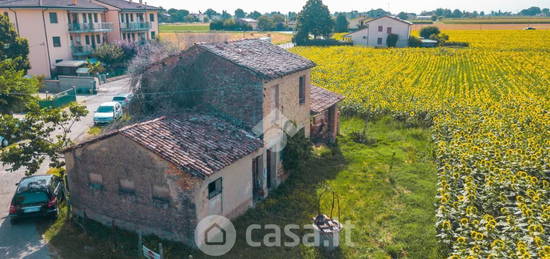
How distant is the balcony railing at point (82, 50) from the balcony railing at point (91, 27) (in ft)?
6.59

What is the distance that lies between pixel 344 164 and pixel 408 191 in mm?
3839

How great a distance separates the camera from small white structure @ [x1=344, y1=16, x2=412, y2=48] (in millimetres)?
81000

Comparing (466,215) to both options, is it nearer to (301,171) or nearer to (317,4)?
(301,171)

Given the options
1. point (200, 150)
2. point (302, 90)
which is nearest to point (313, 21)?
point (302, 90)

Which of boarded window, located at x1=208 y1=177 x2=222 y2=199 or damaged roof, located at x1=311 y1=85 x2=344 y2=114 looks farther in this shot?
damaged roof, located at x1=311 y1=85 x2=344 y2=114

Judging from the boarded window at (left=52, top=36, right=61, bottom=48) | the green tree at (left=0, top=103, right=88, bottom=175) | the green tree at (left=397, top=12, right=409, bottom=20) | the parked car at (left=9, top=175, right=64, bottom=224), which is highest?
the green tree at (left=397, top=12, right=409, bottom=20)

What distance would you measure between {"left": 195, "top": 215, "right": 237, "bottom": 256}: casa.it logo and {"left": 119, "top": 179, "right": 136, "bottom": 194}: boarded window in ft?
8.27

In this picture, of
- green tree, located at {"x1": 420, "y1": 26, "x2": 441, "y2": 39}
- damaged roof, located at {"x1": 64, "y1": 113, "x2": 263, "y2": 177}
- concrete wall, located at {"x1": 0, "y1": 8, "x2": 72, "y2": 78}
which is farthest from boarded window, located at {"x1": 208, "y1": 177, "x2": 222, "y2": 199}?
green tree, located at {"x1": 420, "y1": 26, "x2": 441, "y2": 39}

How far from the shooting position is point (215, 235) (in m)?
13.6

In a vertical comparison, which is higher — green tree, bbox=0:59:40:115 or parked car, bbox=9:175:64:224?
green tree, bbox=0:59:40:115

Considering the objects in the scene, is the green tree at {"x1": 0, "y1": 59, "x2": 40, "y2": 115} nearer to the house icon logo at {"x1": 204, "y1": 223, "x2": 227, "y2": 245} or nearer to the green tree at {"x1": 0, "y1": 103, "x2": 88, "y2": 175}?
the green tree at {"x1": 0, "y1": 103, "x2": 88, "y2": 175}

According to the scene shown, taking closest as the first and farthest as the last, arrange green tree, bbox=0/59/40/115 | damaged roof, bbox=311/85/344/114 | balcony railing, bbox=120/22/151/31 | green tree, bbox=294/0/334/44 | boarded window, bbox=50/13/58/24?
1. green tree, bbox=0/59/40/115
2. damaged roof, bbox=311/85/344/114
3. boarded window, bbox=50/13/58/24
4. balcony railing, bbox=120/22/151/31
5. green tree, bbox=294/0/334/44

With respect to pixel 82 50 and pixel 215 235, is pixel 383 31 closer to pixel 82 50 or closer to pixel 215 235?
pixel 82 50

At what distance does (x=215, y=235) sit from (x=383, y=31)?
7550cm
